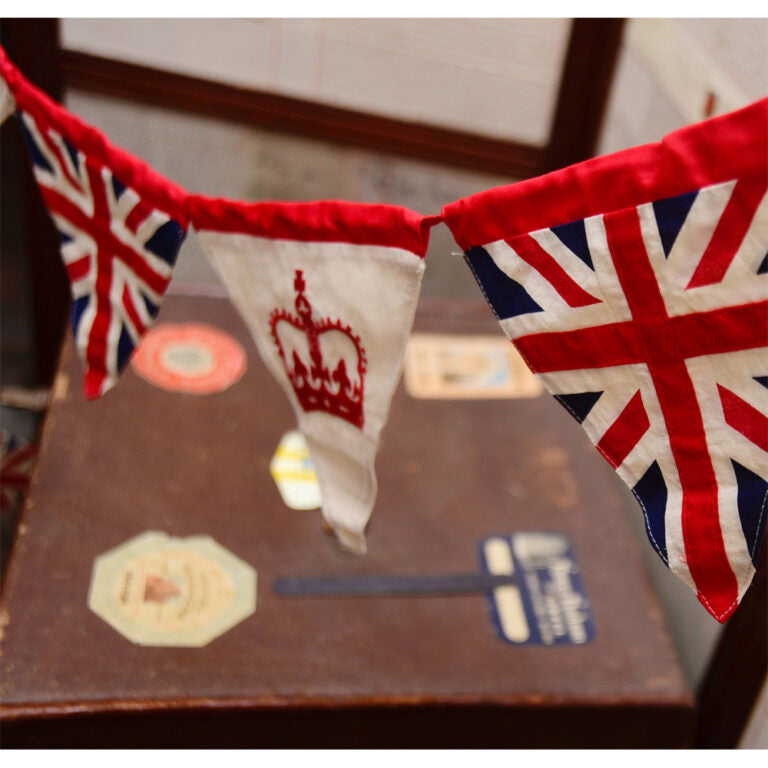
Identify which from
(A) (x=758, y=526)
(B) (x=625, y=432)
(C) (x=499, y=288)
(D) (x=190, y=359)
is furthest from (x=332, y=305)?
(D) (x=190, y=359)

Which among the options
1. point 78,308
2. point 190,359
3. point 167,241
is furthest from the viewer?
point 190,359

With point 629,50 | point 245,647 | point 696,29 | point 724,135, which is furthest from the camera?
point 629,50

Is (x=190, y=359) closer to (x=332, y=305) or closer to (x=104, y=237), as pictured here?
(x=104, y=237)

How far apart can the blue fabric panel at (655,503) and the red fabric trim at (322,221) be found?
22 cm

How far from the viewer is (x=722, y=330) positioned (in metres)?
0.58

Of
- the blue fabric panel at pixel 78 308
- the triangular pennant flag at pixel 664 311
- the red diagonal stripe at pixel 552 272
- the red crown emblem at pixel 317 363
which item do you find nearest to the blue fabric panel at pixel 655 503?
the triangular pennant flag at pixel 664 311

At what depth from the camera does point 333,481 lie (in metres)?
0.80

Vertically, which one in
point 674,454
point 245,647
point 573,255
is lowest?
point 245,647

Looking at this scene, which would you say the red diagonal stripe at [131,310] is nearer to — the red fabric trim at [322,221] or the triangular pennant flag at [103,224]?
the triangular pennant flag at [103,224]

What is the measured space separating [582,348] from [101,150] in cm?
45

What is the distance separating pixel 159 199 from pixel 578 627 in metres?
0.58

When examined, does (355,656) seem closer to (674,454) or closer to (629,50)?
(674,454)

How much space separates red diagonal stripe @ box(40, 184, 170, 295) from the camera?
32.7 inches

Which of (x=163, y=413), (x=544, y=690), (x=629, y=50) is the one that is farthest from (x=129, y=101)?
(x=544, y=690)
